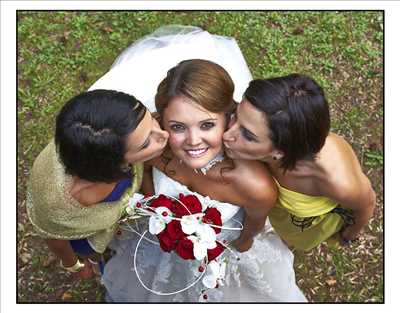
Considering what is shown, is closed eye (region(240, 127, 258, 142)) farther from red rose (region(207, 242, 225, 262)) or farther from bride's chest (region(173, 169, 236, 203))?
red rose (region(207, 242, 225, 262))

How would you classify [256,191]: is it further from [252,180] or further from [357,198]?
[357,198]

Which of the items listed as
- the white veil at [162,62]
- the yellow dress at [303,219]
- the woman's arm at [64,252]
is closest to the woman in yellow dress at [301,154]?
the yellow dress at [303,219]

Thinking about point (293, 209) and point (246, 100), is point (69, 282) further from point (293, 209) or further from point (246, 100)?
point (246, 100)

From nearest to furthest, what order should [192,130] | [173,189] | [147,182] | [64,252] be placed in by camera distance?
1. [192,130]
2. [173,189]
3. [147,182]
4. [64,252]

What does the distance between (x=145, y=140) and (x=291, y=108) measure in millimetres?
792

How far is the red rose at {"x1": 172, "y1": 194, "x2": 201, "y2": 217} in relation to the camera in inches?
118

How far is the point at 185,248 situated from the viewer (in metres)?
2.98

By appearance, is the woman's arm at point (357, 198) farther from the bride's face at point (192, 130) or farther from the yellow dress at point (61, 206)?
the yellow dress at point (61, 206)

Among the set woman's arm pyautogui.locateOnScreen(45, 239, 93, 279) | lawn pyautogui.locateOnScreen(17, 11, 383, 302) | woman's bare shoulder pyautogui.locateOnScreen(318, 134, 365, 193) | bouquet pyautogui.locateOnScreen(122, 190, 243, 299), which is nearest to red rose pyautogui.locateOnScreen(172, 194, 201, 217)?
bouquet pyautogui.locateOnScreen(122, 190, 243, 299)

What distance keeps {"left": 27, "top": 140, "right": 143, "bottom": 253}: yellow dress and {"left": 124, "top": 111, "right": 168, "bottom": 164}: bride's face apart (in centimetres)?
36

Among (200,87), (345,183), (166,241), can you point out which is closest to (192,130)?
(200,87)

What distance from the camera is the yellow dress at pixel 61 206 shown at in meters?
2.85

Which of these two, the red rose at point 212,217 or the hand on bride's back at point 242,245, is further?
the hand on bride's back at point 242,245

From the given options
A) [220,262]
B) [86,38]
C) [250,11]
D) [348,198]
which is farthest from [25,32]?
[348,198]
